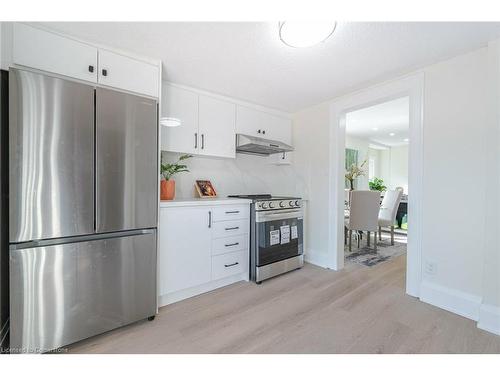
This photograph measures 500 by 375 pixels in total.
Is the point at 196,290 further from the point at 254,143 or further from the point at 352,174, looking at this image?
the point at 352,174

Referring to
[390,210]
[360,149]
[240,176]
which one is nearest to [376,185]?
[360,149]

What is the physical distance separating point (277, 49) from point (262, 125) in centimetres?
133

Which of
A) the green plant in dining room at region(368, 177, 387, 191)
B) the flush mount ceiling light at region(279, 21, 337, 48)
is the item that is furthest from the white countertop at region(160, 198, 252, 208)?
the green plant in dining room at region(368, 177, 387, 191)

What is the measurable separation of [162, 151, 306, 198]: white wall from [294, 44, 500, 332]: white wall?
154cm

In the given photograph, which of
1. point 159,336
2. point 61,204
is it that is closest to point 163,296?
point 159,336

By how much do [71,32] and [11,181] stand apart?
1.07 meters

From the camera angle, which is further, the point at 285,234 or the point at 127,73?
the point at 285,234

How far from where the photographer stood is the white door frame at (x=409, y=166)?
205cm

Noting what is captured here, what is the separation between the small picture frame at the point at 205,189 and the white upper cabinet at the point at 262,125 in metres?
0.78

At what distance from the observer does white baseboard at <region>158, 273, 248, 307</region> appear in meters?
1.97

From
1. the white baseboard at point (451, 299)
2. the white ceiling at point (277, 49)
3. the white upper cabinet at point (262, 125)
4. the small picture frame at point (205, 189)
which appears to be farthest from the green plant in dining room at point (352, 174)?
the small picture frame at point (205, 189)

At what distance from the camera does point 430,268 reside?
198cm

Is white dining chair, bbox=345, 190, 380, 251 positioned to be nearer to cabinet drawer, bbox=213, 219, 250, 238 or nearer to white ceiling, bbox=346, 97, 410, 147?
white ceiling, bbox=346, 97, 410, 147

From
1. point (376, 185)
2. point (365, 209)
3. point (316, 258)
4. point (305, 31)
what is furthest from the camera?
point (376, 185)
